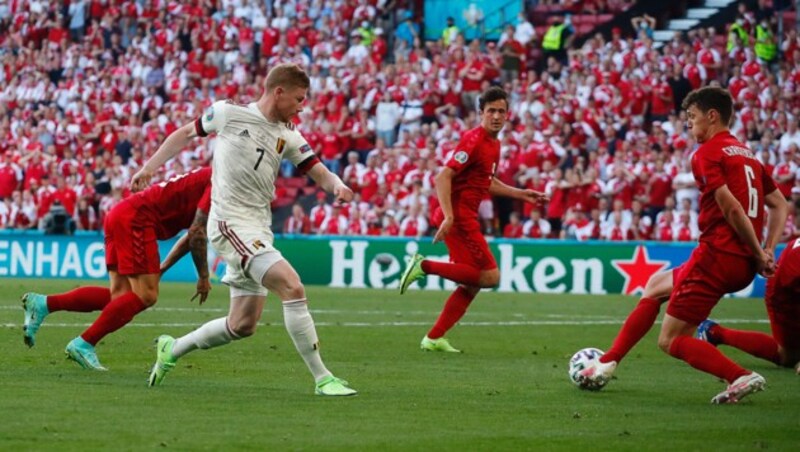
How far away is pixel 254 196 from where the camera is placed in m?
9.84

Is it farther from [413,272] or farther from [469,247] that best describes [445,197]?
[413,272]

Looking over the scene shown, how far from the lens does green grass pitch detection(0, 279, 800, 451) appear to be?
7.96 metres

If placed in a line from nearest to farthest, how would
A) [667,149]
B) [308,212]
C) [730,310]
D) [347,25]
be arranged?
1. [730,310]
2. [667,149]
3. [308,212]
4. [347,25]

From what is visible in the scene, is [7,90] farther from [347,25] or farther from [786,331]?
[786,331]

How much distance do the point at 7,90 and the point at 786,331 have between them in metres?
29.6

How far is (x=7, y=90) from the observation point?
1491 inches

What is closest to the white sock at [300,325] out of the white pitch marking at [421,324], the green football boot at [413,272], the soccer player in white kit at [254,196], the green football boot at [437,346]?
the soccer player in white kit at [254,196]

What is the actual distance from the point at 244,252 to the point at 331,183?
78cm

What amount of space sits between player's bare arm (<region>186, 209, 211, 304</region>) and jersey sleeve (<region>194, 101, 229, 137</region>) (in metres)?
1.23

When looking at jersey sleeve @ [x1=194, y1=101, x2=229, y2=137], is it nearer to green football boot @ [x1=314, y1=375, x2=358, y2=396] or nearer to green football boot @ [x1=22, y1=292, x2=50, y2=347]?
green football boot @ [x1=314, y1=375, x2=358, y2=396]

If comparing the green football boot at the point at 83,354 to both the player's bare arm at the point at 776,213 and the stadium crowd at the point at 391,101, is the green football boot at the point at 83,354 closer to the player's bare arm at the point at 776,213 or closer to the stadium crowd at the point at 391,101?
the player's bare arm at the point at 776,213

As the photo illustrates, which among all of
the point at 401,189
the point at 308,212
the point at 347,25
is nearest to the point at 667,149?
the point at 401,189

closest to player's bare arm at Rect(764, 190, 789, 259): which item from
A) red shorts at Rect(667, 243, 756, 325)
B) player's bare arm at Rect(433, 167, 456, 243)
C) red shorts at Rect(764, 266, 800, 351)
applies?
red shorts at Rect(667, 243, 756, 325)

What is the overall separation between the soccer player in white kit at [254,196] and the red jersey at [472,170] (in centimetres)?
423
